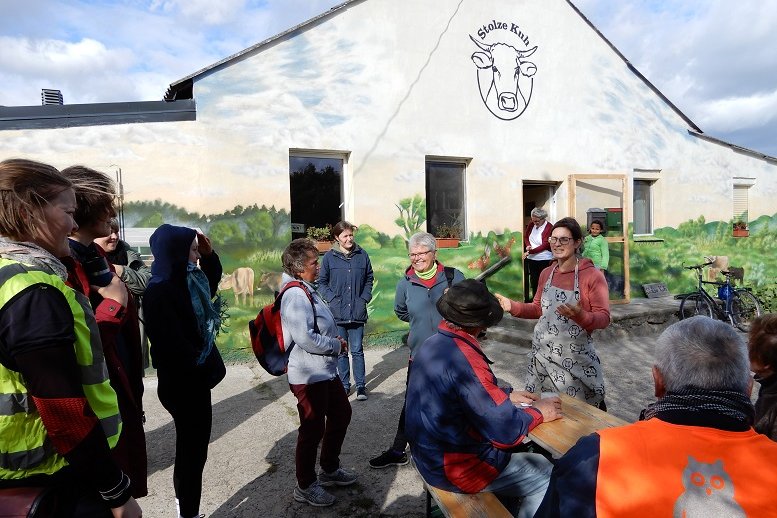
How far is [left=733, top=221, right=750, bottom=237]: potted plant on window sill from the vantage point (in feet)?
34.1

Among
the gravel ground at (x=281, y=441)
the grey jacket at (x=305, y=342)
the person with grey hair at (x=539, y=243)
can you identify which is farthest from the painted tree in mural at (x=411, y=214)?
the grey jacket at (x=305, y=342)

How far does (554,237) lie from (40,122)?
5869mm

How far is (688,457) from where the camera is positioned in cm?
129

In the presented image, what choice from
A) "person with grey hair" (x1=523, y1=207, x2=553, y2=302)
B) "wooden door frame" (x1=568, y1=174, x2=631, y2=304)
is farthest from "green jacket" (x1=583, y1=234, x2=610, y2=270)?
"wooden door frame" (x1=568, y1=174, x2=631, y2=304)

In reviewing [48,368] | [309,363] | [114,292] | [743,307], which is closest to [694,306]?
[743,307]

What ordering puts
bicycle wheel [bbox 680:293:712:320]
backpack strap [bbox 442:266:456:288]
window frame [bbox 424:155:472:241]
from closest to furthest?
backpack strap [bbox 442:266:456:288], window frame [bbox 424:155:472:241], bicycle wheel [bbox 680:293:712:320]

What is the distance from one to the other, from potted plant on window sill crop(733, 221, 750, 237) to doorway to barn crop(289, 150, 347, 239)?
28.6ft

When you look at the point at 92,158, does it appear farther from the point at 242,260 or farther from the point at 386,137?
the point at 386,137

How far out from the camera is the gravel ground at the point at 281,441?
3.23m

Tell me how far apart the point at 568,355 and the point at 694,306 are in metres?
7.14

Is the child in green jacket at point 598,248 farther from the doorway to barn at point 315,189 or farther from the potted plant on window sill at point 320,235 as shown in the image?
the potted plant on window sill at point 320,235

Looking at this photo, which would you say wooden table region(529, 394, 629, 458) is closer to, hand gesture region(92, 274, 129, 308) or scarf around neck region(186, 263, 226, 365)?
scarf around neck region(186, 263, 226, 365)

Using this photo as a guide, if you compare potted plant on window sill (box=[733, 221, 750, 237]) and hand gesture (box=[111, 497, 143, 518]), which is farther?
potted plant on window sill (box=[733, 221, 750, 237])

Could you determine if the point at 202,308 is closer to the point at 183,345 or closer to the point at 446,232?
the point at 183,345
